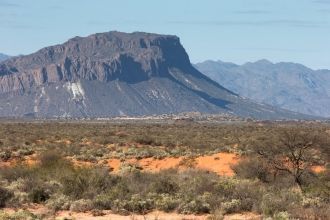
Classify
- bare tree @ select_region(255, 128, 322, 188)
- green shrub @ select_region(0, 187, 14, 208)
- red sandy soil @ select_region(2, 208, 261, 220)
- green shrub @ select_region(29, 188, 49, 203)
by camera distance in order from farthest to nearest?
bare tree @ select_region(255, 128, 322, 188)
green shrub @ select_region(29, 188, 49, 203)
green shrub @ select_region(0, 187, 14, 208)
red sandy soil @ select_region(2, 208, 261, 220)

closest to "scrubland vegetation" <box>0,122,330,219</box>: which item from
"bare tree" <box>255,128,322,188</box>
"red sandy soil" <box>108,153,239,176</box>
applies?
"bare tree" <box>255,128,322,188</box>

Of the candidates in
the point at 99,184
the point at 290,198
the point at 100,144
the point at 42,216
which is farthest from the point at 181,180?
the point at 100,144

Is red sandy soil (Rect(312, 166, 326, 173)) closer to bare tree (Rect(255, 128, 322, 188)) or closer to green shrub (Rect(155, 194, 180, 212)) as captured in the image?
bare tree (Rect(255, 128, 322, 188))

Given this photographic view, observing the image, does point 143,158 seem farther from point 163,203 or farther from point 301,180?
point 163,203

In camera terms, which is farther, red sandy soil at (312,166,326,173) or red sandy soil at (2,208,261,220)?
red sandy soil at (312,166,326,173)

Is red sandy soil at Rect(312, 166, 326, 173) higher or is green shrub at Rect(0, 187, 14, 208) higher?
green shrub at Rect(0, 187, 14, 208)

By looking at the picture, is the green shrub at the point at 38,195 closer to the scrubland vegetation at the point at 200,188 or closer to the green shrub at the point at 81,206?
the scrubland vegetation at the point at 200,188

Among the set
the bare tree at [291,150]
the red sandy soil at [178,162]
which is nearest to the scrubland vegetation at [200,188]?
the bare tree at [291,150]

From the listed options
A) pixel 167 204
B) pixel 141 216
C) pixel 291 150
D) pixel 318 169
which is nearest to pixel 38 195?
pixel 141 216

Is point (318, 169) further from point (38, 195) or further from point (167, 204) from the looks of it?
point (38, 195)

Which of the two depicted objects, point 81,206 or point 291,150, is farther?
point 291,150

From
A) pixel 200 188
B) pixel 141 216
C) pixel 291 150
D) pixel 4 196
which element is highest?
pixel 291 150

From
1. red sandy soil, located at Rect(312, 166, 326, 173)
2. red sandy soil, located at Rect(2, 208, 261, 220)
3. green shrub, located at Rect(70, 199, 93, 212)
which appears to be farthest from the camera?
red sandy soil, located at Rect(312, 166, 326, 173)

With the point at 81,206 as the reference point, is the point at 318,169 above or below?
below
